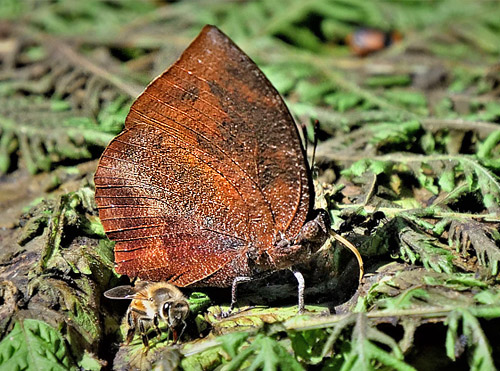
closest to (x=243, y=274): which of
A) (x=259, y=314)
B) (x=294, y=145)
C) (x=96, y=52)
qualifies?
(x=259, y=314)

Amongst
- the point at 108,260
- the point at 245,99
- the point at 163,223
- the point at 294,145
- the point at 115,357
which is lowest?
the point at 115,357

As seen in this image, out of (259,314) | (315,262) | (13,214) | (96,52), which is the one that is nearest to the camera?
(259,314)

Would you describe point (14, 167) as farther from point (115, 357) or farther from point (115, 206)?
point (115, 357)

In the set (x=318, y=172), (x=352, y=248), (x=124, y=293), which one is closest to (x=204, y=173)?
(x=124, y=293)

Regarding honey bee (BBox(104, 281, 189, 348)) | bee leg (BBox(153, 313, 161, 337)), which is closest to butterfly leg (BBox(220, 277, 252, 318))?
honey bee (BBox(104, 281, 189, 348))

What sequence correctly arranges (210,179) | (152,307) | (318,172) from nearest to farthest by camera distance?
(152,307)
(210,179)
(318,172)

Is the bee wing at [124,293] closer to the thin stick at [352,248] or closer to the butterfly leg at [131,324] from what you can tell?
the butterfly leg at [131,324]

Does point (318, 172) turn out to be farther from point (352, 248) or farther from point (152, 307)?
point (152, 307)
